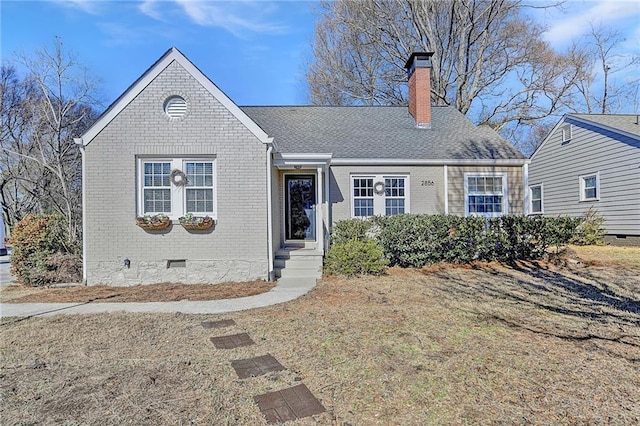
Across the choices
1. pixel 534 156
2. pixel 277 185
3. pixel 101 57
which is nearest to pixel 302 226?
pixel 277 185

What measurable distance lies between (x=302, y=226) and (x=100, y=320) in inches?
249

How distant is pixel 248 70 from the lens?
14695 mm

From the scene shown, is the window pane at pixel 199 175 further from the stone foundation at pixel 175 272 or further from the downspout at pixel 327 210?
the downspout at pixel 327 210

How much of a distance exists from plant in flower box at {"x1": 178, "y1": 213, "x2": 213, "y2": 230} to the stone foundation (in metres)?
0.81

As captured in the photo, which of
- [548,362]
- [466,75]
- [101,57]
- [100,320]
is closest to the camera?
[548,362]

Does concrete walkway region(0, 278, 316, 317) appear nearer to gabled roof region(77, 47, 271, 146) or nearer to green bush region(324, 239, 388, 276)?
green bush region(324, 239, 388, 276)

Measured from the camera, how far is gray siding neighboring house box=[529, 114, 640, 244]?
12.7 metres

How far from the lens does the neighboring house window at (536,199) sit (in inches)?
683

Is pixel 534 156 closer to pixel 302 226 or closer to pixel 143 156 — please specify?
pixel 302 226

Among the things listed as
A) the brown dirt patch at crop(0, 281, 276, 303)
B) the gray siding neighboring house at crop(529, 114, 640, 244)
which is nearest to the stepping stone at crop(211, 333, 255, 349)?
the brown dirt patch at crop(0, 281, 276, 303)

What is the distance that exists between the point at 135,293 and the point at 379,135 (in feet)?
29.0

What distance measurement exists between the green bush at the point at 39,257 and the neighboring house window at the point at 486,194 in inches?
432

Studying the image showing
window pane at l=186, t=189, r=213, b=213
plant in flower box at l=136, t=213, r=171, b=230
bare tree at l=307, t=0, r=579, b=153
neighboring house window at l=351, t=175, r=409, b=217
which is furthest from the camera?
bare tree at l=307, t=0, r=579, b=153

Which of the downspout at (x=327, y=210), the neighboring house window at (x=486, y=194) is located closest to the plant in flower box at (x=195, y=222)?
the downspout at (x=327, y=210)
